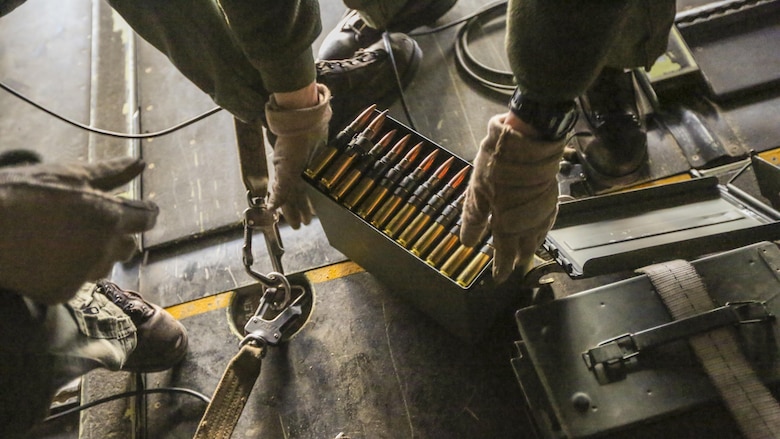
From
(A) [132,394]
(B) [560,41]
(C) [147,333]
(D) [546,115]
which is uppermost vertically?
(B) [560,41]

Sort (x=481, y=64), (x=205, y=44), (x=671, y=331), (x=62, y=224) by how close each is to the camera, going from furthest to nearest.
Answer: (x=481, y=64), (x=205, y=44), (x=671, y=331), (x=62, y=224)

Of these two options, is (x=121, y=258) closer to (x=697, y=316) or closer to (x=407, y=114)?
(x=697, y=316)

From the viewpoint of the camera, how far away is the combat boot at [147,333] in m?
1.01

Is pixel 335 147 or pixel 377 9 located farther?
pixel 377 9

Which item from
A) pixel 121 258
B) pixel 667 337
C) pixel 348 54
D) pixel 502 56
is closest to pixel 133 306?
pixel 121 258

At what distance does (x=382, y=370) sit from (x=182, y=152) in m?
0.85

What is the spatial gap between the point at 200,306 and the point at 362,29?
87cm

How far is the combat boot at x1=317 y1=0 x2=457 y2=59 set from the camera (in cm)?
141

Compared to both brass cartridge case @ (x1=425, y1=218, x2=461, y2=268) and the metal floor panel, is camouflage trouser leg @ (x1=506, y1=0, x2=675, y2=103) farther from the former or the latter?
the metal floor panel

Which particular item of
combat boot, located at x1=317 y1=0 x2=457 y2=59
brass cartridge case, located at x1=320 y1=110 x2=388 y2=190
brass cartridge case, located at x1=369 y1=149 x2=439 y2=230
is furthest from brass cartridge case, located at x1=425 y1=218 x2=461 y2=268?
combat boot, located at x1=317 y1=0 x2=457 y2=59

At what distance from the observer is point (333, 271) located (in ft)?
3.91

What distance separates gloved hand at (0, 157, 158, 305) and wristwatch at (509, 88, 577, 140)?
468 millimetres

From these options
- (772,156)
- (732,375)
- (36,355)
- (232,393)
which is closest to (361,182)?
(232,393)

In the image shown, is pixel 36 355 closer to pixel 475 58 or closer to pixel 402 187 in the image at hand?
pixel 402 187
